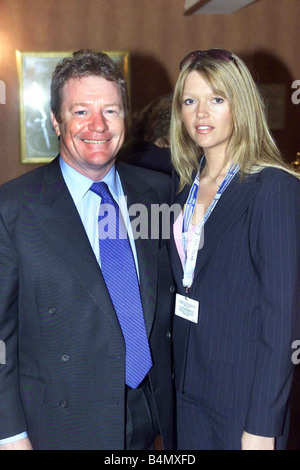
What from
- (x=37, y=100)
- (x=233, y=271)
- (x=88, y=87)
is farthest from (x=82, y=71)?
(x=37, y=100)

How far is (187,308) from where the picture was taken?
1897mm

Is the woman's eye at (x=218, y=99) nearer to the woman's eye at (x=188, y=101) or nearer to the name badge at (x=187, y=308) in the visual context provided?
the woman's eye at (x=188, y=101)

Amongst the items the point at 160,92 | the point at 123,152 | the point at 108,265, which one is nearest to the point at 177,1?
the point at 160,92

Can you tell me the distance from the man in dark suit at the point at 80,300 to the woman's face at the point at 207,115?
223 mm

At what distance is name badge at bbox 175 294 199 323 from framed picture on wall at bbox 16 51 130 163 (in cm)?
423

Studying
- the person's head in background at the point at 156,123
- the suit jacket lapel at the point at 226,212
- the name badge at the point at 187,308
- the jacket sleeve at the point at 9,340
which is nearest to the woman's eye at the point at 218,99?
the suit jacket lapel at the point at 226,212

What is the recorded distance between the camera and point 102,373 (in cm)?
176

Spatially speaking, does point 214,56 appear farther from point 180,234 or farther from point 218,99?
point 180,234

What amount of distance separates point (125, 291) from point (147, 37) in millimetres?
4746

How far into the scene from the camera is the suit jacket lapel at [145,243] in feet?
6.02

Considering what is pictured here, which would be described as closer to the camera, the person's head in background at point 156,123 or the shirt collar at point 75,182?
the shirt collar at point 75,182

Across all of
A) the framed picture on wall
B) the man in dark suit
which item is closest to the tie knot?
the man in dark suit
